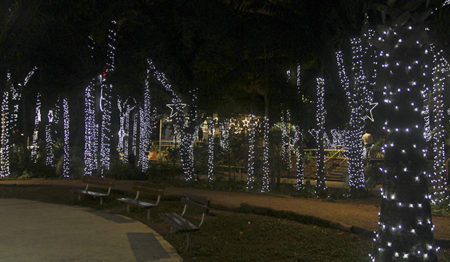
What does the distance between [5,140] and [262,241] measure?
62.0 ft

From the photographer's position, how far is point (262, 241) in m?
7.66

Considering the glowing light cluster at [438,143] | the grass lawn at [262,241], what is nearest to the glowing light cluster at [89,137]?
the grass lawn at [262,241]

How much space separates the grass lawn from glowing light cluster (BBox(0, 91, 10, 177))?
1385cm

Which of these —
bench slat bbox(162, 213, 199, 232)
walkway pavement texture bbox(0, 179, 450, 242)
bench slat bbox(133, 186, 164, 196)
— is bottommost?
walkway pavement texture bbox(0, 179, 450, 242)

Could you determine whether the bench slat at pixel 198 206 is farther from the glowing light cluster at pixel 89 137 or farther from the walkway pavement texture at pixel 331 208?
the glowing light cluster at pixel 89 137

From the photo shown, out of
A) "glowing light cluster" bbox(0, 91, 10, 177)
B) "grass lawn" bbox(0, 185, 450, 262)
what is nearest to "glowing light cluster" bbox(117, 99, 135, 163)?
"glowing light cluster" bbox(0, 91, 10, 177)

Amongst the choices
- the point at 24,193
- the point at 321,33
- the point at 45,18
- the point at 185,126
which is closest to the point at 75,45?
the point at 45,18

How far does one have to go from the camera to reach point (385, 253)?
5.05 m

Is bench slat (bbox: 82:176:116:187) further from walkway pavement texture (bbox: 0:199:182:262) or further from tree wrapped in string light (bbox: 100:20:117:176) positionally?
tree wrapped in string light (bbox: 100:20:117:176)

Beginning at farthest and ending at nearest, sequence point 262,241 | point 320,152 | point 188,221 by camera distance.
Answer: point 320,152 → point 262,241 → point 188,221

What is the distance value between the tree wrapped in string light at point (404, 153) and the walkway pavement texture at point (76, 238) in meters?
3.11

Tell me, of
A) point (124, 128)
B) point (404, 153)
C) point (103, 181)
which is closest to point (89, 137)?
point (103, 181)

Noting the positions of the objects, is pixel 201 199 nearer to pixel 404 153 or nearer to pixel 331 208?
pixel 404 153

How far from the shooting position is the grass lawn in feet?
21.4
